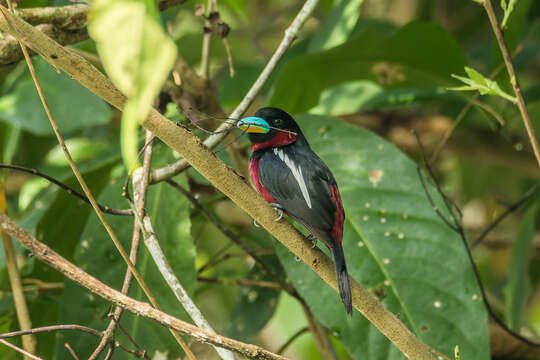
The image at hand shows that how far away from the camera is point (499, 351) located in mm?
2016

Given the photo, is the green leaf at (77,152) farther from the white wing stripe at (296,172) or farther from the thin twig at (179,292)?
the thin twig at (179,292)

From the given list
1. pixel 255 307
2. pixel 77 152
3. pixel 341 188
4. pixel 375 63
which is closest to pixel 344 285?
pixel 341 188

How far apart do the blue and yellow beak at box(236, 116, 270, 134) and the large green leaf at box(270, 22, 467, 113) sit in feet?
2.31

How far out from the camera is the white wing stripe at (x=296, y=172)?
4.26ft

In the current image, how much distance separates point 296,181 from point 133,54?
87 cm

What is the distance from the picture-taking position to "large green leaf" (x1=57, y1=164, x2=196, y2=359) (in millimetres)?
1558

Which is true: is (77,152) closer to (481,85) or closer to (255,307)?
(255,307)

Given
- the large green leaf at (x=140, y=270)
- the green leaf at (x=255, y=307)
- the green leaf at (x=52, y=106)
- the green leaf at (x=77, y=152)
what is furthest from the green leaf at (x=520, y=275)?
the green leaf at (x=77, y=152)

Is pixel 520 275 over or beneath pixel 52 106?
beneath

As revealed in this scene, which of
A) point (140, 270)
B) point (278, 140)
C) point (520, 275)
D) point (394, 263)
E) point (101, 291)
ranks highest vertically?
point (278, 140)

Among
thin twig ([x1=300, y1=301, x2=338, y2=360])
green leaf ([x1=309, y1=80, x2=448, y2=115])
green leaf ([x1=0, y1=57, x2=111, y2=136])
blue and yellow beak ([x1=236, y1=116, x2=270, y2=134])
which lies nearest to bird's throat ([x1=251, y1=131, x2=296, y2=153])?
blue and yellow beak ([x1=236, y1=116, x2=270, y2=134])

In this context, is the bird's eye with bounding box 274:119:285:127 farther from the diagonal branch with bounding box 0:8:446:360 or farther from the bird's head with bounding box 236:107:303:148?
the diagonal branch with bounding box 0:8:446:360

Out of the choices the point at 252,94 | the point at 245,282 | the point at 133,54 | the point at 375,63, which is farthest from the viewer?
the point at 375,63

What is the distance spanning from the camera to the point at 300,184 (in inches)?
51.9
